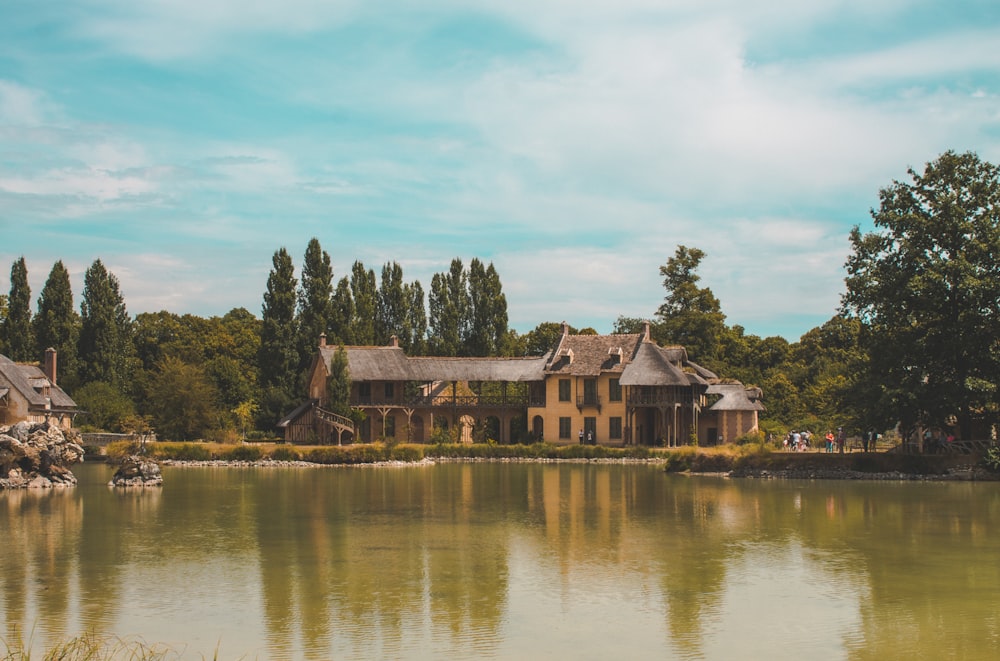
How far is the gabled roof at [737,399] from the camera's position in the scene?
51922mm

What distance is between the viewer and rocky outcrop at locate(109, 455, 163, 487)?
3478 cm

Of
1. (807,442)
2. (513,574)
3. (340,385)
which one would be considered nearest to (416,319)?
(340,385)

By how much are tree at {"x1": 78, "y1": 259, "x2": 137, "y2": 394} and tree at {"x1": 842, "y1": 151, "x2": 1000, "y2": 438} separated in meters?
40.8

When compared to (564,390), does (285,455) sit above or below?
below

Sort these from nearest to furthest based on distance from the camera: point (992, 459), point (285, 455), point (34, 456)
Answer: point (34, 456) → point (992, 459) → point (285, 455)

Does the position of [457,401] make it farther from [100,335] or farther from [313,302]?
[100,335]

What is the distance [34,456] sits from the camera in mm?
34000

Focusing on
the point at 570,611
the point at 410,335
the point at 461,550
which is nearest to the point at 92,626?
the point at 570,611

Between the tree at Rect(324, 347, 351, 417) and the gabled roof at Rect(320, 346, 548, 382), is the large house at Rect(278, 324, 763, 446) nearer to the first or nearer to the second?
the gabled roof at Rect(320, 346, 548, 382)

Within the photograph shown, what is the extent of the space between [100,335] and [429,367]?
62.2 feet

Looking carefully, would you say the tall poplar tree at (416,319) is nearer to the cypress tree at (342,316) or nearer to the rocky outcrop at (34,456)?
the cypress tree at (342,316)

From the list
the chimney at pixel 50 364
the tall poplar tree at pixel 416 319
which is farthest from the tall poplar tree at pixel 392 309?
the chimney at pixel 50 364

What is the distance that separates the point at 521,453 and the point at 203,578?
33793mm

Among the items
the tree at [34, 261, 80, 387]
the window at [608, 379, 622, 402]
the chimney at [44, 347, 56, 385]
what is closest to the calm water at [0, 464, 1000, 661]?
the window at [608, 379, 622, 402]
